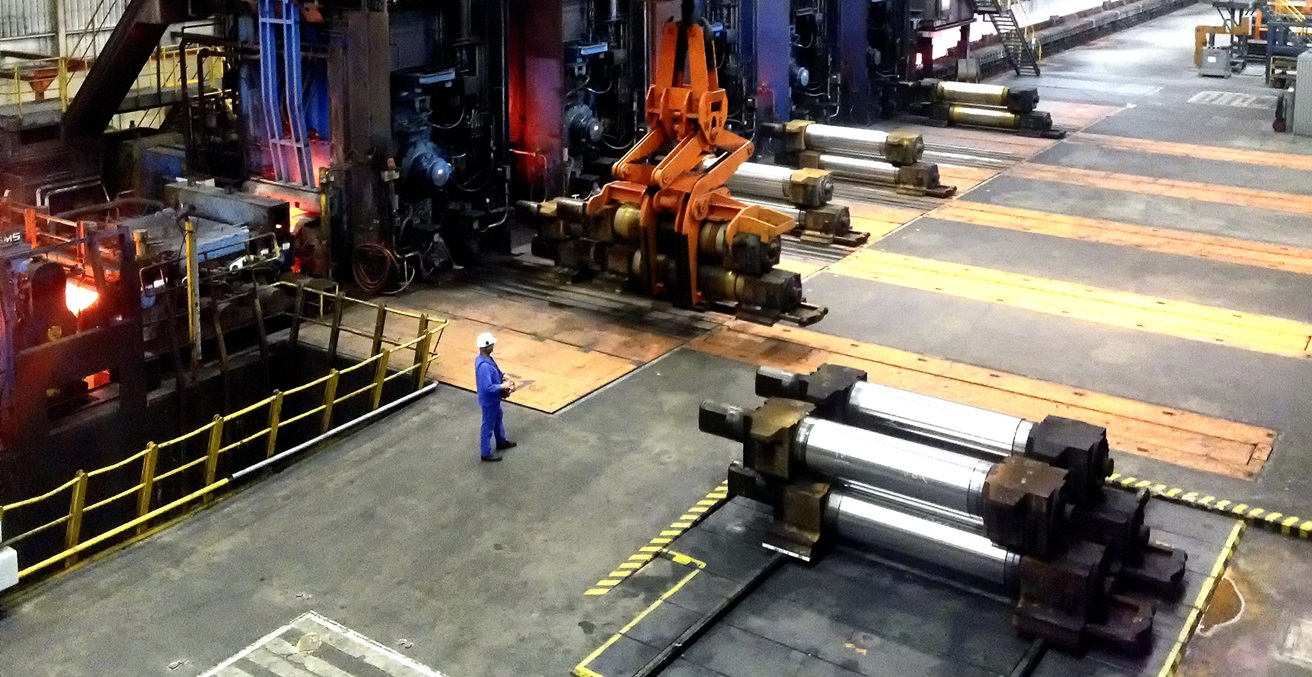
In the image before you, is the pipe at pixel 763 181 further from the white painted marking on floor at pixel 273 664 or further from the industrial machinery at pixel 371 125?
the white painted marking on floor at pixel 273 664

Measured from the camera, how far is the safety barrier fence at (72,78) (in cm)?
1820

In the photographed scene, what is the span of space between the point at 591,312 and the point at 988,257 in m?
6.23

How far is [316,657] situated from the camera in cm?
898

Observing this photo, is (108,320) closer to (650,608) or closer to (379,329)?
(379,329)

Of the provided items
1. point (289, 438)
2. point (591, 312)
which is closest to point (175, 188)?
point (289, 438)

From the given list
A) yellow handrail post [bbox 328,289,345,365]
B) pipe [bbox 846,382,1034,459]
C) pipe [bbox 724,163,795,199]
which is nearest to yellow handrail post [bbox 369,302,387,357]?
yellow handrail post [bbox 328,289,345,365]

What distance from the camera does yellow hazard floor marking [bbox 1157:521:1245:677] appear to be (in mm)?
8883

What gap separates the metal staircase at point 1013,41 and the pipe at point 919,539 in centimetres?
2775

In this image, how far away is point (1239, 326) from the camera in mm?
15883

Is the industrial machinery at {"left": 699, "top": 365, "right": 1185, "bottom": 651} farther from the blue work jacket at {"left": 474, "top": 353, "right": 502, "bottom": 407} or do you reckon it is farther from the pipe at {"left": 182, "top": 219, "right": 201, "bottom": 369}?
the pipe at {"left": 182, "top": 219, "right": 201, "bottom": 369}

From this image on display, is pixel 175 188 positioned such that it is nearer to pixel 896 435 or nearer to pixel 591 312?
pixel 591 312

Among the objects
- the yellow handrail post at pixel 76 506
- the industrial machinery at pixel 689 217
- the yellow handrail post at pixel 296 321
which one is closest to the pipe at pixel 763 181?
the industrial machinery at pixel 689 217

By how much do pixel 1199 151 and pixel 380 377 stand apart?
19428 mm

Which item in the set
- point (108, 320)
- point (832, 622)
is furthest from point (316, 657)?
point (108, 320)
